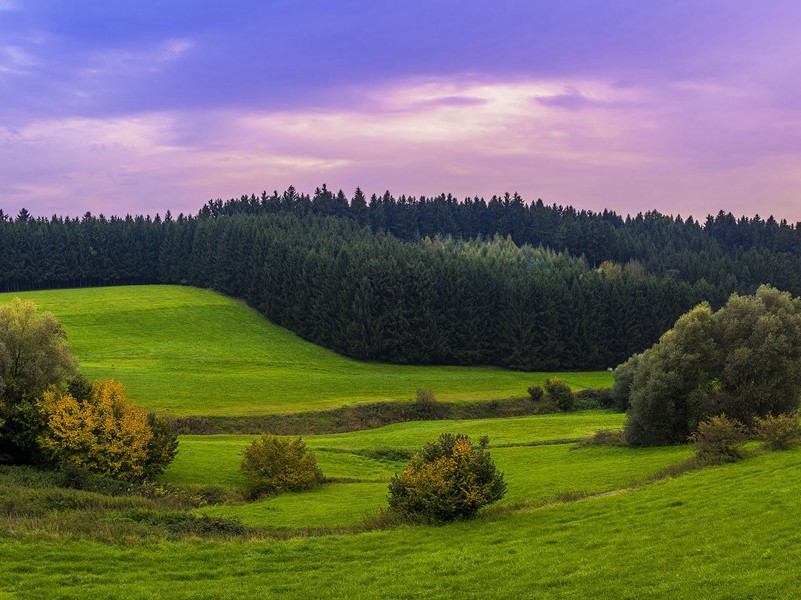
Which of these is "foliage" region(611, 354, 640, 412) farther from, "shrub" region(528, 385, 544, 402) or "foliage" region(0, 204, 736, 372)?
"foliage" region(0, 204, 736, 372)

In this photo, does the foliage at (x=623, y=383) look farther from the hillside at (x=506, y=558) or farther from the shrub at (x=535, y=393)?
the hillside at (x=506, y=558)

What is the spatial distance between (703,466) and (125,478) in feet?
117

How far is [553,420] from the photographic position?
84.8m

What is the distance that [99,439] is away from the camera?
50719 mm

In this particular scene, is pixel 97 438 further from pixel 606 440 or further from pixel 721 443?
pixel 606 440

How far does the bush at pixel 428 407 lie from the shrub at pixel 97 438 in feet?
155

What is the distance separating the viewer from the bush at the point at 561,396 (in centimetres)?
10094

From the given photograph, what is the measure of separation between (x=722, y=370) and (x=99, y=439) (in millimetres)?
45042

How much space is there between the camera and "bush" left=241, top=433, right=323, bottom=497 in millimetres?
50375

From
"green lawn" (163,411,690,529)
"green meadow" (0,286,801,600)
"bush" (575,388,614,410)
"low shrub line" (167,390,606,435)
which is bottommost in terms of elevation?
"low shrub line" (167,390,606,435)

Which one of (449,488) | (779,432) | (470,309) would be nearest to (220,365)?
(470,309)

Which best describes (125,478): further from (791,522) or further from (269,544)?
(791,522)

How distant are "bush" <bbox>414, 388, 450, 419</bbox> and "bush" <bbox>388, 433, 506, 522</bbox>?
195 feet

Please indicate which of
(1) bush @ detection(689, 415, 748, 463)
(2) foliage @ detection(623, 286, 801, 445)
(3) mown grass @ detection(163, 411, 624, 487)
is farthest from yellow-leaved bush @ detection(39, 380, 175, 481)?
(2) foliage @ detection(623, 286, 801, 445)
